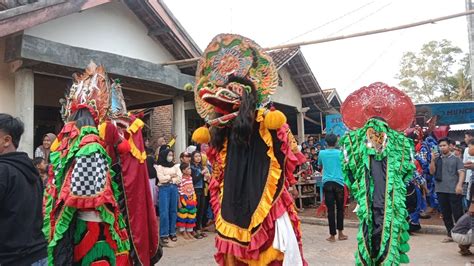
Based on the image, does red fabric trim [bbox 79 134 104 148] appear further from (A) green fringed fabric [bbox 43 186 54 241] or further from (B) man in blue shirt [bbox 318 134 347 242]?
(B) man in blue shirt [bbox 318 134 347 242]

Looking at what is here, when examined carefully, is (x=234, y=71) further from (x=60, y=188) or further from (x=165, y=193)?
(x=165, y=193)

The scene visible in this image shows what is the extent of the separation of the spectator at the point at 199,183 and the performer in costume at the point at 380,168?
392cm

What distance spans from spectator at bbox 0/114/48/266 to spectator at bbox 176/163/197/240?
4882 mm

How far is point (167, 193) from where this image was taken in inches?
281

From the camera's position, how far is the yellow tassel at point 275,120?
3.13 metres

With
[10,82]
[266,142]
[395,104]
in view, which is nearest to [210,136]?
[266,142]

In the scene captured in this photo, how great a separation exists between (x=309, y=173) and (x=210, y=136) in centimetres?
847

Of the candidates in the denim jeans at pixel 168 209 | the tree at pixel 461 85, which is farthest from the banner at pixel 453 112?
the tree at pixel 461 85

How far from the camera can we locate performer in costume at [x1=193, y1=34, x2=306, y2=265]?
123 inches

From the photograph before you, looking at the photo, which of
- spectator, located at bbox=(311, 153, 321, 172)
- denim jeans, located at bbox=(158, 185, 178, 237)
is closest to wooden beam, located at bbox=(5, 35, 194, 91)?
denim jeans, located at bbox=(158, 185, 178, 237)

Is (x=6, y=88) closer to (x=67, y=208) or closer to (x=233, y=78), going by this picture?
(x=67, y=208)

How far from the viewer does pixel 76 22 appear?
712cm

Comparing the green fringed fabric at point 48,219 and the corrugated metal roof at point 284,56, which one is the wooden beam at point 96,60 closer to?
the green fringed fabric at point 48,219

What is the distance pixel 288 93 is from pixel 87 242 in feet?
38.8
